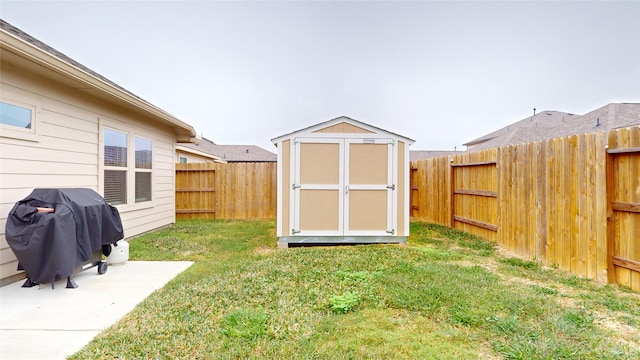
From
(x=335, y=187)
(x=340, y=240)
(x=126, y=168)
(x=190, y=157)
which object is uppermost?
(x=190, y=157)

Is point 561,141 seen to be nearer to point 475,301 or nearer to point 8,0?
point 475,301

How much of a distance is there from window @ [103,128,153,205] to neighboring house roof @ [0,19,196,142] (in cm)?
68

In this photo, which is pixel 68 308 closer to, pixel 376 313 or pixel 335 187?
pixel 376 313

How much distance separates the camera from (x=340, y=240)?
5.46 metres

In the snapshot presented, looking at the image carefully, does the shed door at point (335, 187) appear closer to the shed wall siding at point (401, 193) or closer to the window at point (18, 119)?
the shed wall siding at point (401, 193)

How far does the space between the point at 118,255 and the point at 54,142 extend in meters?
1.84

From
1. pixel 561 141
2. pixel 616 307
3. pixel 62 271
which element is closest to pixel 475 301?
pixel 616 307

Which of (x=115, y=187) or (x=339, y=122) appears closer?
(x=339, y=122)

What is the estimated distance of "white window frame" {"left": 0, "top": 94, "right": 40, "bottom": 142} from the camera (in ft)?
11.0

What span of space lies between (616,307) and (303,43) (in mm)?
11259

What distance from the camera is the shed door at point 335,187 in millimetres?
5410

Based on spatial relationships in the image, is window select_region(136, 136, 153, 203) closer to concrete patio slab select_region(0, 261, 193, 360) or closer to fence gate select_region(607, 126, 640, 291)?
concrete patio slab select_region(0, 261, 193, 360)

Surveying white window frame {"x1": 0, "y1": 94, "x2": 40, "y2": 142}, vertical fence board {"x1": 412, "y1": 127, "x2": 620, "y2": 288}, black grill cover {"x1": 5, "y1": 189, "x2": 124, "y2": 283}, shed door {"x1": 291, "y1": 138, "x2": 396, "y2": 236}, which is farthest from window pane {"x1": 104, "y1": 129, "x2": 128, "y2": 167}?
vertical fence board {"x1": 412, "y1": 127, "x2": 620, "y2": 288}

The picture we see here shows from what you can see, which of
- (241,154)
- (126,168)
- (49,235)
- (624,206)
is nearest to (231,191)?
(126,168)
